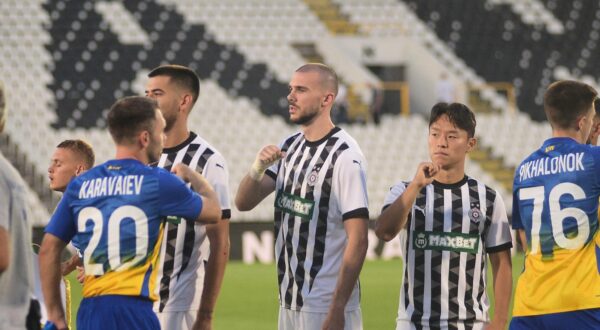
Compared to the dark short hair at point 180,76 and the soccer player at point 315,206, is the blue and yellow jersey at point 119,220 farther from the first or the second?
the dark short hair at point 180,76

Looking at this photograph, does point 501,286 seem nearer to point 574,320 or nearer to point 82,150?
point 574,320

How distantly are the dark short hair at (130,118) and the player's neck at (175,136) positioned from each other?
1059 millimetres

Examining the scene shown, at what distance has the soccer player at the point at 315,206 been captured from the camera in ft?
18.1

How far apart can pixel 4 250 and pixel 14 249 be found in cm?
15

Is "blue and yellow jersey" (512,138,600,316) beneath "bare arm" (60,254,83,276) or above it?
above

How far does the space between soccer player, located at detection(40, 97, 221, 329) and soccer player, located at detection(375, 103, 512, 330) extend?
1.27m

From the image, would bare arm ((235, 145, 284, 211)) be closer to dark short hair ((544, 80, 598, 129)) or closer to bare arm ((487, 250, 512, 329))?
bare arm ((487, 250, 512, 329))

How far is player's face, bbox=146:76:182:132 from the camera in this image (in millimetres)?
5734

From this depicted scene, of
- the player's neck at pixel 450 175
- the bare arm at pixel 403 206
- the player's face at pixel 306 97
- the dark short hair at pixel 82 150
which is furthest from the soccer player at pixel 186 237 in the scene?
the player's neck at pixel 450 175

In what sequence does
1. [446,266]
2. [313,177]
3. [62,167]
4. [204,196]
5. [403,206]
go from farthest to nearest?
[62,167] → [313,177] → [446,266] → [403,206] → [204,196]

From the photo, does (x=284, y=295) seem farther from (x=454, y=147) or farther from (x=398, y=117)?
(x=398, y=117)

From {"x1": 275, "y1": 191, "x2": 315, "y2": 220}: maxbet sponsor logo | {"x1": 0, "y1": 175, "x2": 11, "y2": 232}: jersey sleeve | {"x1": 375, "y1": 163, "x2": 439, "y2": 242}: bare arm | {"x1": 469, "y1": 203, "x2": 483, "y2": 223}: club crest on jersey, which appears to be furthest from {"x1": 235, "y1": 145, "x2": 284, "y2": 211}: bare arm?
{"x1": 0, "y1": 175, "x2": 11, "y2": 232}: jersey sleeve

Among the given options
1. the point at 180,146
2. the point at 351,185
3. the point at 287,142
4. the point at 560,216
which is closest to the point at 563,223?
the point at 560,216

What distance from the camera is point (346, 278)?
532 cm
